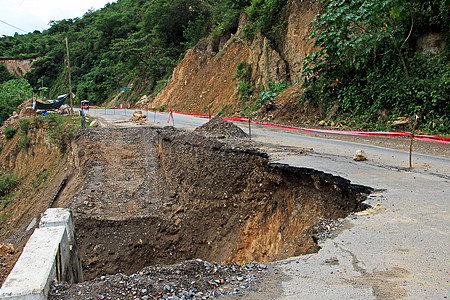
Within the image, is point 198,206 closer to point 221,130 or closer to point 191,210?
point 191,210

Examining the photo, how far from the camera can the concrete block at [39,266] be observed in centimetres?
346

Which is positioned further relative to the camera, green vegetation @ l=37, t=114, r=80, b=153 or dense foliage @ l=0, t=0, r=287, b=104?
dense foliage @ l=0, t=0, r=287, b=104

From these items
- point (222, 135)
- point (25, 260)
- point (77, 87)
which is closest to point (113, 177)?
point (222, 135)

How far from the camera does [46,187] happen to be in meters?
16.5

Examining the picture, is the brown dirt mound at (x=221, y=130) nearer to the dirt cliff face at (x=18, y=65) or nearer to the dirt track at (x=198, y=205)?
the dirt track at (x=198, y=205)

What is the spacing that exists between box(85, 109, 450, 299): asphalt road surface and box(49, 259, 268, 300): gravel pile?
0.42m

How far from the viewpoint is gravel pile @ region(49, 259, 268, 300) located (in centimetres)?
346

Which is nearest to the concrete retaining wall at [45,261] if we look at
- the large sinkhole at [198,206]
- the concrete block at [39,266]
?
the concrete block at [39,266]

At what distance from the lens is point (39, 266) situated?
4.02 m

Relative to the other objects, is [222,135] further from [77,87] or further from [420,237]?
[77,87]

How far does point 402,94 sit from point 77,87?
56.6 metres

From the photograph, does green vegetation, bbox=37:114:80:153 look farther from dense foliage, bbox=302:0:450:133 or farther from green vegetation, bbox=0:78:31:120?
green vegetation, bbox=0:78:31:120

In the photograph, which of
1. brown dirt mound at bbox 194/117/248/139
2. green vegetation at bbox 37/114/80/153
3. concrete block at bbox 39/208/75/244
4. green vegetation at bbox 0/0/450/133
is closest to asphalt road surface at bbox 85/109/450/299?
concrete block at bbox 39/208/75/244

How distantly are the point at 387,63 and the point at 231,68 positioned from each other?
1489cm
